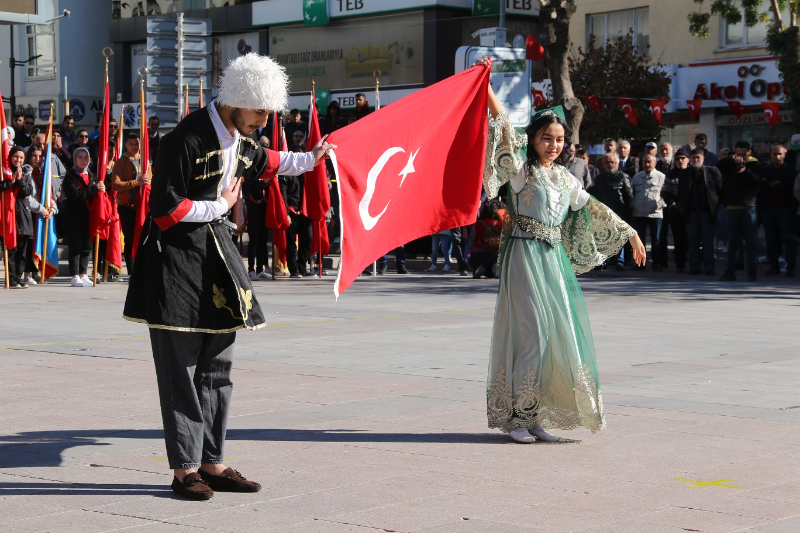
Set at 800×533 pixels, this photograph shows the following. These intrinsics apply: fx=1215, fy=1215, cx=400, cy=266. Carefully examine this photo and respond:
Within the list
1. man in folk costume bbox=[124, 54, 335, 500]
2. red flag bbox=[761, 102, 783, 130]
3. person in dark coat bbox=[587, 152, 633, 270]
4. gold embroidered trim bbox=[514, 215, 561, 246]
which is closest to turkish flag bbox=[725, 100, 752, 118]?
red flag bbox=[761, 102, 783, 130]

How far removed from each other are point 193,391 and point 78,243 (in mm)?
12795

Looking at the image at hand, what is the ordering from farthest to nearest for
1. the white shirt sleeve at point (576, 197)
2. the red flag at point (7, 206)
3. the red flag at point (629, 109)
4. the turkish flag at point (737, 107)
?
the turkish flag at point (737, 107) → the red flag at point (629, 109) → the red flag at point (7, 206) → the white shirt sleeve at point (576, 197)

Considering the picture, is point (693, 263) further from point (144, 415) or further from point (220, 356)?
point (220, 356)

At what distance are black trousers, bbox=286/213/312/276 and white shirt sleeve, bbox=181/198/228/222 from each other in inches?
565

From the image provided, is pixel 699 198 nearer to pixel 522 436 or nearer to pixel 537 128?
pixel 537 128

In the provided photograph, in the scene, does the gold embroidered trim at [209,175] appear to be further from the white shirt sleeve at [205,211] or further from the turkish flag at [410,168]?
the turkish flag at [410,168]

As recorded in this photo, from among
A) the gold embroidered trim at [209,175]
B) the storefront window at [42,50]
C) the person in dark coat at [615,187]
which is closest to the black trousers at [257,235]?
the person in dark coat at [615,187]

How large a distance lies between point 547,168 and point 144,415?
2.86 meters

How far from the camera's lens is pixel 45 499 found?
5.32 meters

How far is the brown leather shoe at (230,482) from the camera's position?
5.51 meters

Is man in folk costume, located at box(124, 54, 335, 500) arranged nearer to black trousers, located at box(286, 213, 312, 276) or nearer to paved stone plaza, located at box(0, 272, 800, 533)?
paved stone plaza, located at box(0, 272, 800, 533)

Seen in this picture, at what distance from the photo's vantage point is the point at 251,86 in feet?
18.1

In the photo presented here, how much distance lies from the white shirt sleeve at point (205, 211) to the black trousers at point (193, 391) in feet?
1.72

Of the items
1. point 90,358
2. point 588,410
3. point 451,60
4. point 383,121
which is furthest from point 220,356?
point 451,60
